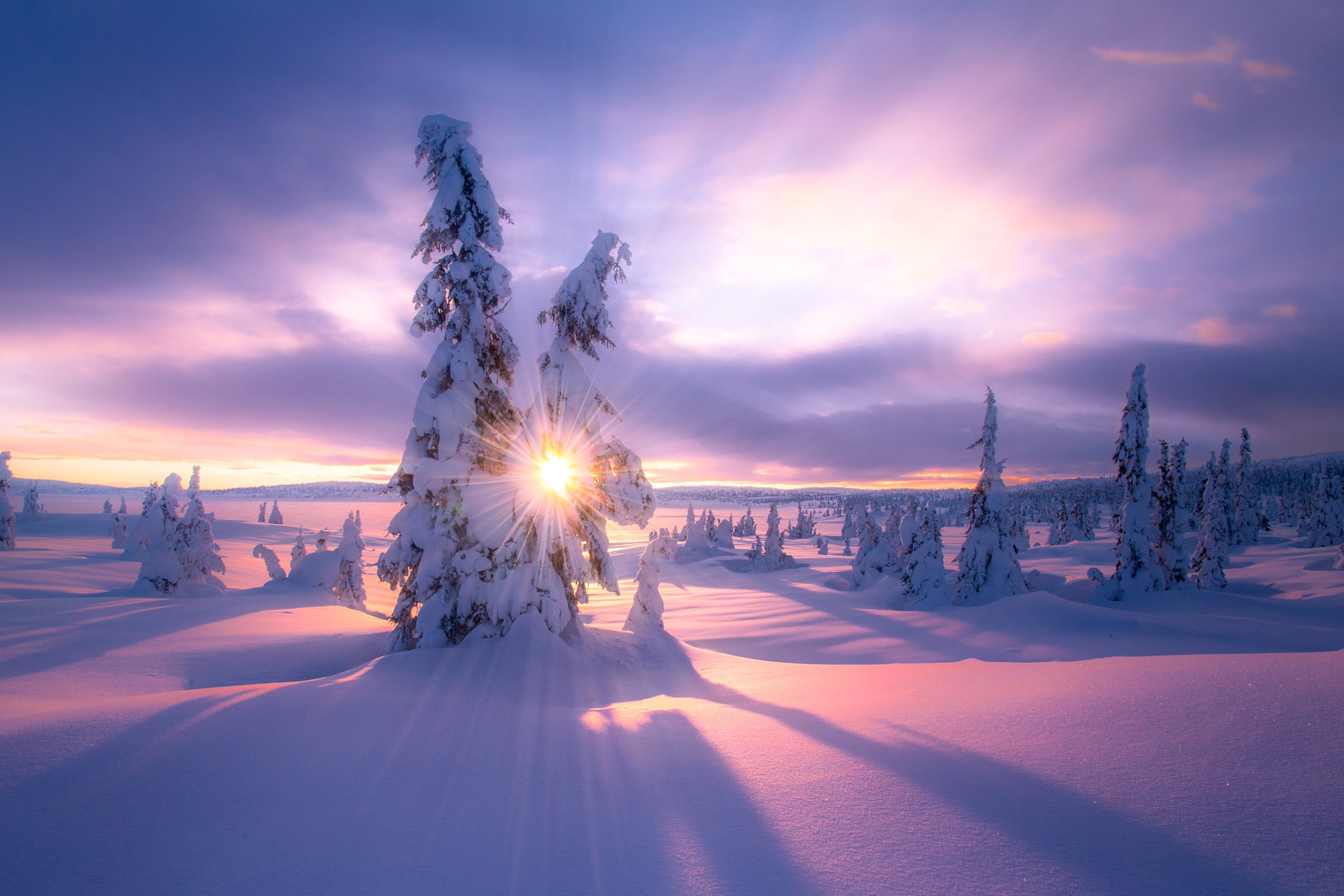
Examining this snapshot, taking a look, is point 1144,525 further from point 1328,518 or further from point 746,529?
point 746,529

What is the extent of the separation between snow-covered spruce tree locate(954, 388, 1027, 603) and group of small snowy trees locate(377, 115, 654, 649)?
72.1 feet

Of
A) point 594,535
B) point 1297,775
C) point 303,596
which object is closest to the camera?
point 1297,775

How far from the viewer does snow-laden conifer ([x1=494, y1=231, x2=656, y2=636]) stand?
11.7 m

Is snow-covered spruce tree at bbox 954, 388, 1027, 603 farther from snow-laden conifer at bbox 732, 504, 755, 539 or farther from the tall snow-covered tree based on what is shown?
snow-laden conifer at bbox 732, 504, 755, 539

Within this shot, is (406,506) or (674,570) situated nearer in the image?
(406,506)

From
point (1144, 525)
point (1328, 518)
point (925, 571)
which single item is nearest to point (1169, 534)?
point (1144, 525)

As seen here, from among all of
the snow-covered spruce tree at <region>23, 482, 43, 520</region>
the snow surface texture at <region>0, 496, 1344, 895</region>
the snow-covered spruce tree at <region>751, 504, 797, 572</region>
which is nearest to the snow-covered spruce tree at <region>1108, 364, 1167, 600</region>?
the snow surface texture at <region>0, 496, 1344, 895</region>

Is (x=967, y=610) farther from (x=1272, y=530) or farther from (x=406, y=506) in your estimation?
(x=1272, y=530)

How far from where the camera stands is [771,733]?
5.70m

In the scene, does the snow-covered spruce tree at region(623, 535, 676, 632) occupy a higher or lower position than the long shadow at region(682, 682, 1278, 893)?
lower

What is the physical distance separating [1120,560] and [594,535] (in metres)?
29.5

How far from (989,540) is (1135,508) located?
24.5 feet

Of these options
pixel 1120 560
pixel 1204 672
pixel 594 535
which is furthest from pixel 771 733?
pixel 1120 560

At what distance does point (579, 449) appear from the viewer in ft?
39.6
